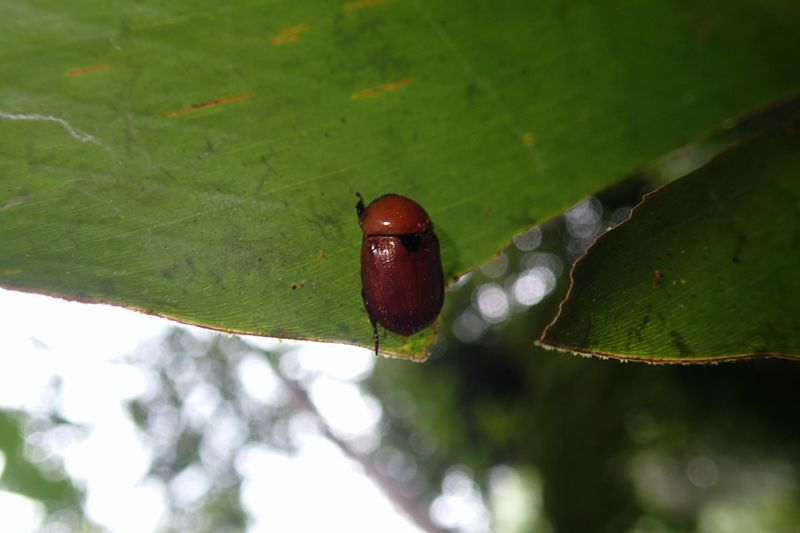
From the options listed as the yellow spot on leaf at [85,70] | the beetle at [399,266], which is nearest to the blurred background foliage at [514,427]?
the beetle at [399,266]

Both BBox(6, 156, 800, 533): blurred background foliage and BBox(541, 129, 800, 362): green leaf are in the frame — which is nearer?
BBox(541, 129, 800, 362): green leaf

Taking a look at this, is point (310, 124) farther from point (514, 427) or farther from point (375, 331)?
point (514, 427)

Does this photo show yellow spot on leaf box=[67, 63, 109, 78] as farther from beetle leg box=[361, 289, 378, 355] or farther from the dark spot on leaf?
the dark spot on leaf

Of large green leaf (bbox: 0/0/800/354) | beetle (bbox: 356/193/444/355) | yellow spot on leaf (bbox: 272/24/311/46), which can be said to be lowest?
beetle (bbox: 356/193/444/355)

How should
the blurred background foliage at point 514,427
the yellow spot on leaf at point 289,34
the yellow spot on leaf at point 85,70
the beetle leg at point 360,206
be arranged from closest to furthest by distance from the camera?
the yellow spot on leaf at point 85,70 < the yellow spot on leaf at point 289,34 < the beetle leg at point 360,206 < the blurred background foliage at point 514,427

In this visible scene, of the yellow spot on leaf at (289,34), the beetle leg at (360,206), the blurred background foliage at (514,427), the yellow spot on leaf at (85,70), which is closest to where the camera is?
the yellow spot on leaf at (85,70)

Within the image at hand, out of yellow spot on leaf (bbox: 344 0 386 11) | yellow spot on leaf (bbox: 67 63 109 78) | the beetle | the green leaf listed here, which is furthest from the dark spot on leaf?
yellow spot on leaf (bbox: 67 63 109 78)

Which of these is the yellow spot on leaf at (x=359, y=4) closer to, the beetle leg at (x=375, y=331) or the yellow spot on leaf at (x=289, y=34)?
the yellow spot on leaf at (x=289, y=34)
